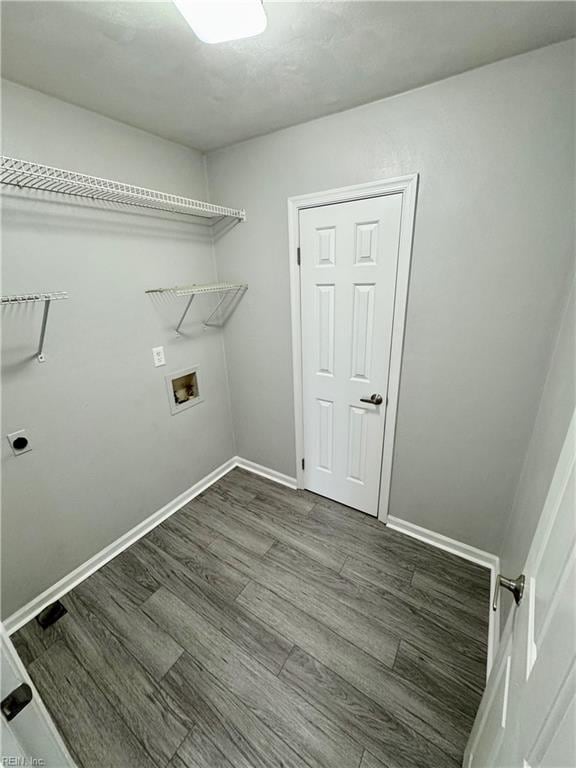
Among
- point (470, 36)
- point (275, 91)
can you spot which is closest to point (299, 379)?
point (275, 91)

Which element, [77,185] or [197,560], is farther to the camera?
[197,560]

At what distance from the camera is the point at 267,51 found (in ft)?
3.71

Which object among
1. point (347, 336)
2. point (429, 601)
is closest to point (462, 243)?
point (347, 336)

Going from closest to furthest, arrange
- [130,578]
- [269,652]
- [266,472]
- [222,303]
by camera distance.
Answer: [269,652] < [130,578] < [222,303] < [266,472]

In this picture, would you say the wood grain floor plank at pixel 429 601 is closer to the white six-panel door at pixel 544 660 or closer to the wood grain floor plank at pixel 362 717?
the wood grain floor plank at pixel 362 717

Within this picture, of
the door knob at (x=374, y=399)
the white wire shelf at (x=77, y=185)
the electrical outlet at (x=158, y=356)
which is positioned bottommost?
the door knob at (x=374, y=399)

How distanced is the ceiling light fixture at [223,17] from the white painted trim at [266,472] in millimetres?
2445

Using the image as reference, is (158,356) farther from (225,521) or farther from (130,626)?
(130,626)

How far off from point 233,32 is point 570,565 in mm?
1443

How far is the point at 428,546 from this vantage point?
76.2 inches

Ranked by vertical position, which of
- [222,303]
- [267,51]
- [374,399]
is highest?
[267,51]

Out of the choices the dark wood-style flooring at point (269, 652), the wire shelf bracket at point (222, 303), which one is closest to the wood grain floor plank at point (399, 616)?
the dark wood-style flooring at point (269, 652)

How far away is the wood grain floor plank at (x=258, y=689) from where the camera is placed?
113cm

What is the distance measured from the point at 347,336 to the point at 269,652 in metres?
1.72
